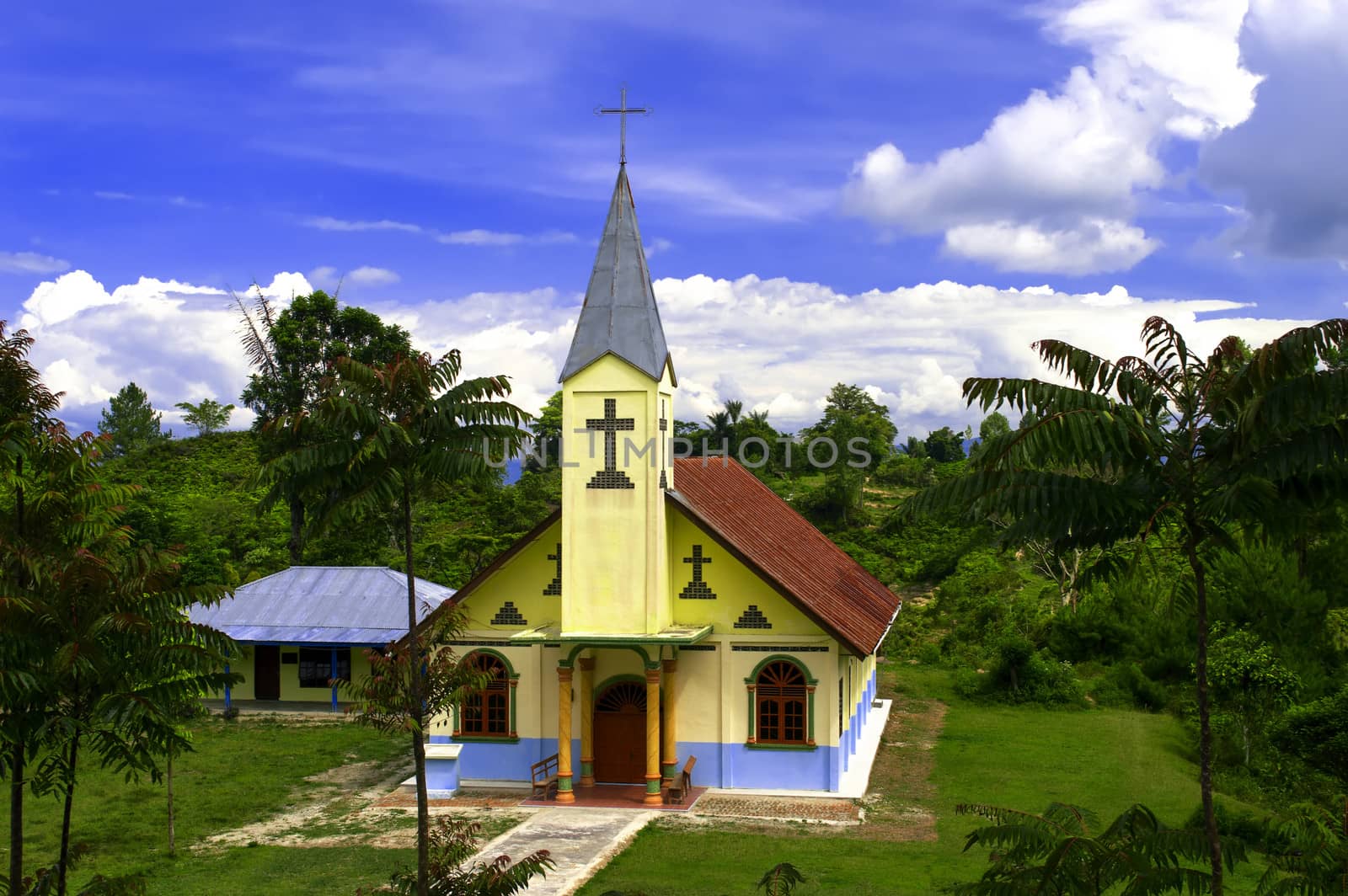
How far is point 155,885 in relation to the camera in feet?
54.3

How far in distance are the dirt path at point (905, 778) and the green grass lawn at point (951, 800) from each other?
0.21 ft

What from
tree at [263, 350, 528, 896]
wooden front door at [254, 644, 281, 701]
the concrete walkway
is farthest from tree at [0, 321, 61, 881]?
wooden front door at [254, 644, 281, 701]

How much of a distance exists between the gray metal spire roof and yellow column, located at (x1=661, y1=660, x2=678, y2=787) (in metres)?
5.36

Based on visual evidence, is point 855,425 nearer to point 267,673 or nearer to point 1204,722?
point 267,673

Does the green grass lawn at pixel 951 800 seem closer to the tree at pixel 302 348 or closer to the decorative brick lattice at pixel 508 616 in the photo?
the decorative brick lattice at pixel 508 616

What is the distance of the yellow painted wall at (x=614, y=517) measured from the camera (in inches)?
846

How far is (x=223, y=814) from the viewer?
2108 cm

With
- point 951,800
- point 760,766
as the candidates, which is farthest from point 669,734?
point 951,800

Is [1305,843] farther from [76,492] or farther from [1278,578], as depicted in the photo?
[1278,578]

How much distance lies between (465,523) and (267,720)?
2013 centimetres

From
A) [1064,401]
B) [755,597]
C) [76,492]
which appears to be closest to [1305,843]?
[1064,401]

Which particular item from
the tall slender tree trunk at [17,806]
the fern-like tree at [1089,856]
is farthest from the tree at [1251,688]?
the tall slender tree trunk at [17,806]

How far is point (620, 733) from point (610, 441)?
550cm

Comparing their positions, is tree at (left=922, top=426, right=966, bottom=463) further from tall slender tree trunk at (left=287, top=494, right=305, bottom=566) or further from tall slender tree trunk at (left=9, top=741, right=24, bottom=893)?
tall slender tree trunk at (left=9, top=741, right=24, bottom=893)
